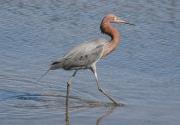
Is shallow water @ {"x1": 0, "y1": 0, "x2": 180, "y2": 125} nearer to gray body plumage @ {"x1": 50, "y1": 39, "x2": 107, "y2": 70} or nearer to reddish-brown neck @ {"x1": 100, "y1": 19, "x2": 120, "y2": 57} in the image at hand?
gray body plumage @ {"x1": 50, "y1": 39, "x2": 107, "y2": 70}

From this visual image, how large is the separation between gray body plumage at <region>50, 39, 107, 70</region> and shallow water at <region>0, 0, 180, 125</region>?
1.65 feet

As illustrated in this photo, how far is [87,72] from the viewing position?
41.9 ft

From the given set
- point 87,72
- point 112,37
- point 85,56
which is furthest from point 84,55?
point 87,72

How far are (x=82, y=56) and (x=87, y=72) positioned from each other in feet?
4.49

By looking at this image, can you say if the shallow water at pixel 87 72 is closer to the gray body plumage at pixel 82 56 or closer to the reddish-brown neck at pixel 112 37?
the gray body plumage at pixel 82 56

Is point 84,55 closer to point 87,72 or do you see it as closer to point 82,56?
point 82,56

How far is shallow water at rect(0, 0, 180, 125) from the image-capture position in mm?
10562

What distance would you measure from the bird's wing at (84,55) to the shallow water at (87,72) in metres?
0.51

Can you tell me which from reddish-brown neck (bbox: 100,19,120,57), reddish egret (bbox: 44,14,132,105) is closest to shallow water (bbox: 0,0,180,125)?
reddish egret (bbox: 44,14,132,105)

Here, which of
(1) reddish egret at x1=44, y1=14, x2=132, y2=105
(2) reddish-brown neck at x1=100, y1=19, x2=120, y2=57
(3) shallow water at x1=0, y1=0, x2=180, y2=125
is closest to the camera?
(3) shallow water at x1=0, y1=0, x2=180, y2=125

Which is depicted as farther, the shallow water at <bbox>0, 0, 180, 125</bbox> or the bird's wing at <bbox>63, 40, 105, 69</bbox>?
the bird's wing at <bbox>63, 40, 105, 69</bbox>

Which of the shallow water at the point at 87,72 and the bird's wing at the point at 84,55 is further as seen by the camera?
the bird's wing at the point at 84,55

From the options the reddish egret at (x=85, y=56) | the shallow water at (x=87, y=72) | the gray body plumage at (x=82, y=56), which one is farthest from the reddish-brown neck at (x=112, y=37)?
the shallow water at (x=87, y=72)

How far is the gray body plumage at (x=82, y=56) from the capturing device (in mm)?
11398
